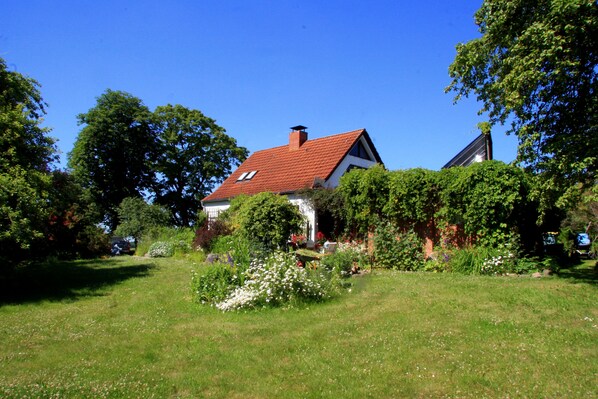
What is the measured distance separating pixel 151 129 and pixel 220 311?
3173cm

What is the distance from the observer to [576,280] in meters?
10.2

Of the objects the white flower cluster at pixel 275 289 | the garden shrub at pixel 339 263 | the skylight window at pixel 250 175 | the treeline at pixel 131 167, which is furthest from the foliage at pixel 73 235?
the white flower cluster at pixel 275 289

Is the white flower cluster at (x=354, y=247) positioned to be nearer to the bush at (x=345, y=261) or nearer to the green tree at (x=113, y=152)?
the bush at (x=345, y=261)

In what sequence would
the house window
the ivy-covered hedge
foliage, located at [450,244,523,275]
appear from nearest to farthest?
1. foliage, located at [450,244,523,275]
2. the ivy-covered hedge
3. the house window

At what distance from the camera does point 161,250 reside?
20969 millimetres

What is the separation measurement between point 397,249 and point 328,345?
798 cm

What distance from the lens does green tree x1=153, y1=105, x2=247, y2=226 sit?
3731 cm

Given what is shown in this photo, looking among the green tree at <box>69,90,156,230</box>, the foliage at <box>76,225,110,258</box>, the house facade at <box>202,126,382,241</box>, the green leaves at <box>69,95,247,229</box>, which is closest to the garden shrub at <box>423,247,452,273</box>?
the house facade at <box>202,126,382,241</box>

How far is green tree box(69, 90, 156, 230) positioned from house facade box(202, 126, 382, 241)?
11.1 metres

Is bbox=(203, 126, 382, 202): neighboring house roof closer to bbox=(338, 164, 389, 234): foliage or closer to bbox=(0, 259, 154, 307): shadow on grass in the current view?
bbox=(338, 164, 389, 234): foliage

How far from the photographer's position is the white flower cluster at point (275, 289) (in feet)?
28.0

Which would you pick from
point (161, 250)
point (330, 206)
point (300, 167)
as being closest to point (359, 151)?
point (300, 167)

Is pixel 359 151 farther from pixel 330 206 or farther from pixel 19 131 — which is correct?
pixel 19 131

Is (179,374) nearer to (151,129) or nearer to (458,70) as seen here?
(458,70)
